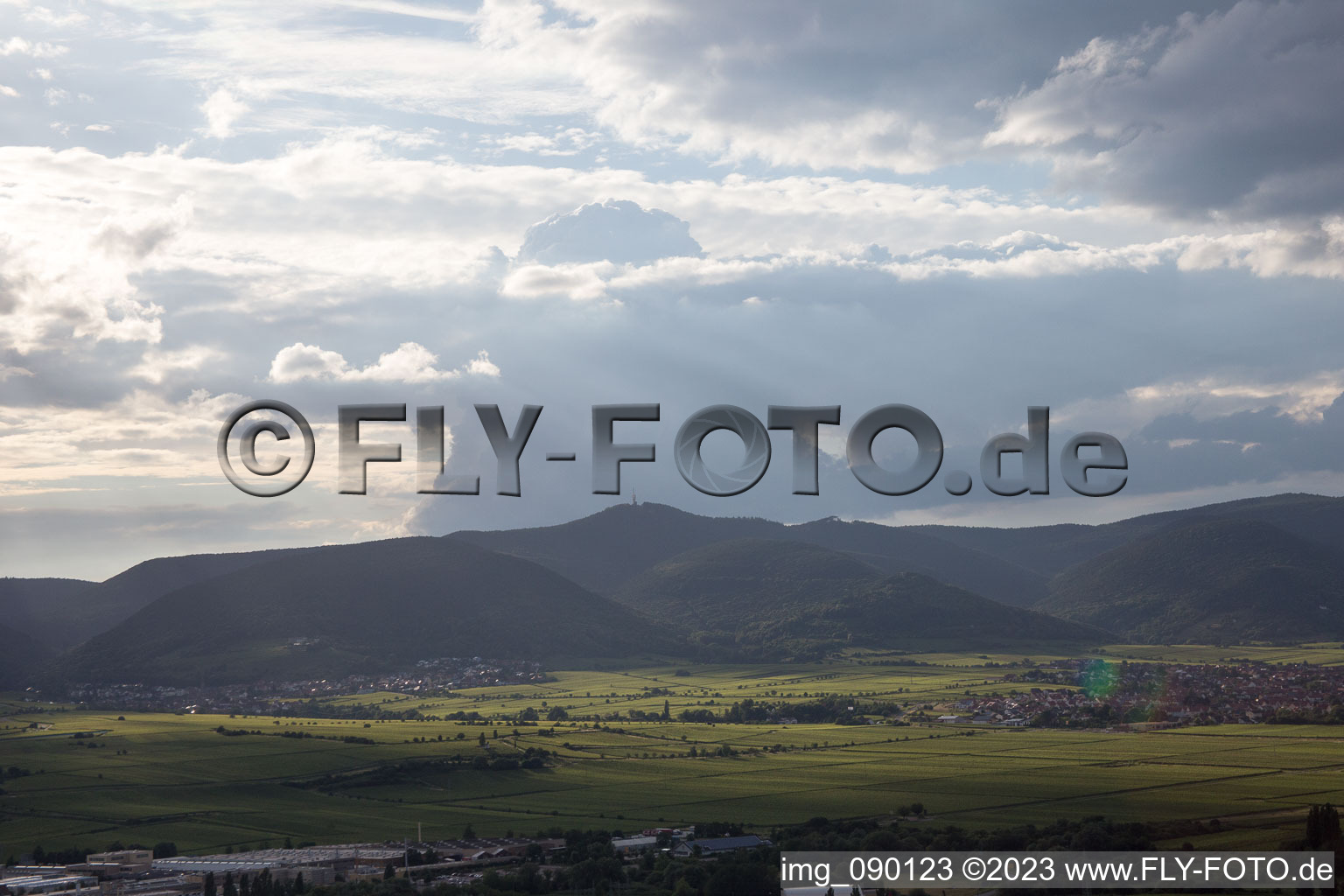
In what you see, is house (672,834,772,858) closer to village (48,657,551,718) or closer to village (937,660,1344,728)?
village (937,660,1344,728)

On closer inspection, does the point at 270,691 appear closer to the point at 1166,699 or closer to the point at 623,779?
the point at 623,779

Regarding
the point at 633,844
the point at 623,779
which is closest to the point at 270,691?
the point at 623,779

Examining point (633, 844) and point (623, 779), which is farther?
point (623, 779)

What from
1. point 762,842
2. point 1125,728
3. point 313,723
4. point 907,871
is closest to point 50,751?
point 313,723

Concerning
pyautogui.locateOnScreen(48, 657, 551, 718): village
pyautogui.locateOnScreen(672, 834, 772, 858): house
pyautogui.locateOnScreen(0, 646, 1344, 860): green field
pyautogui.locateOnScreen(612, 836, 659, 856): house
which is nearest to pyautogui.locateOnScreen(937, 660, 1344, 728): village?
pyautogui.locateOnScreen(0, 646, 1344, 860): green field

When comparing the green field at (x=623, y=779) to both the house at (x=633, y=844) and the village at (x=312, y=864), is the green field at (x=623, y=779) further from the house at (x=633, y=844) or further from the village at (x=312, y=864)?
the house at (x=633, y=844)

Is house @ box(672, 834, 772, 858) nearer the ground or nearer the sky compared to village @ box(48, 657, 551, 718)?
nearer the sky

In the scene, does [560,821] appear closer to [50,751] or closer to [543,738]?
[543,738]
